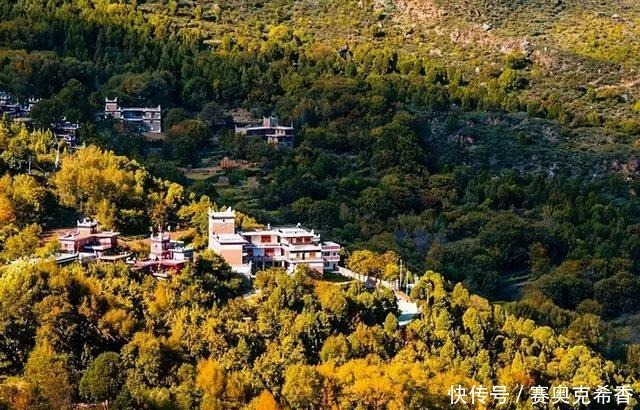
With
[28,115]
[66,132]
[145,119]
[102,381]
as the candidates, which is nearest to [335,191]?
[145,119]

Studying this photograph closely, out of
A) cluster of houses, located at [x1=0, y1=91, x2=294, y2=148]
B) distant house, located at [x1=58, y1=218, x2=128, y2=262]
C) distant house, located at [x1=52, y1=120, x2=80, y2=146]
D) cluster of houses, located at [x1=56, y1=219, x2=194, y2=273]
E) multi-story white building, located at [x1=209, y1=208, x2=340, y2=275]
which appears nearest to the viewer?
cluster of houses, located at [x1=56, y1=219, x2=194, y2=273]

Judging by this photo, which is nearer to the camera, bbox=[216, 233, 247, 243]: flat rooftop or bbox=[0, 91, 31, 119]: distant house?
bbox=[216, 233, 247, 243]: flat rooftop

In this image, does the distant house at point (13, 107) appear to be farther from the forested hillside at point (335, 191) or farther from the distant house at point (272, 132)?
the distant house at point (272, 132)

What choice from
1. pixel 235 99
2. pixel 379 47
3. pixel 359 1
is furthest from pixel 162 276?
pixel 359 1

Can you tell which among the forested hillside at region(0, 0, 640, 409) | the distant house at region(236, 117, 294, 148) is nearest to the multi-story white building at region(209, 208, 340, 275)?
the forested hillside at region(0, 0, 640, 409)

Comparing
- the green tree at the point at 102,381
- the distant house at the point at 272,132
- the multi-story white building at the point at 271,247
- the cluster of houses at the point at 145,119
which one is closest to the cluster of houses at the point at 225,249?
the multi-story white building at the point at 271,247

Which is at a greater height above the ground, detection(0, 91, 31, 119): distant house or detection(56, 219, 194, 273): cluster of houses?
detection(56, 219, 194, 273): cluster of houses

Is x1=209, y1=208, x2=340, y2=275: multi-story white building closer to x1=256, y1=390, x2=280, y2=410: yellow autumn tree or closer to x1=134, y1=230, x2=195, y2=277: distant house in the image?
x1=134, y1=230, x2=195, y2=277: distant house
